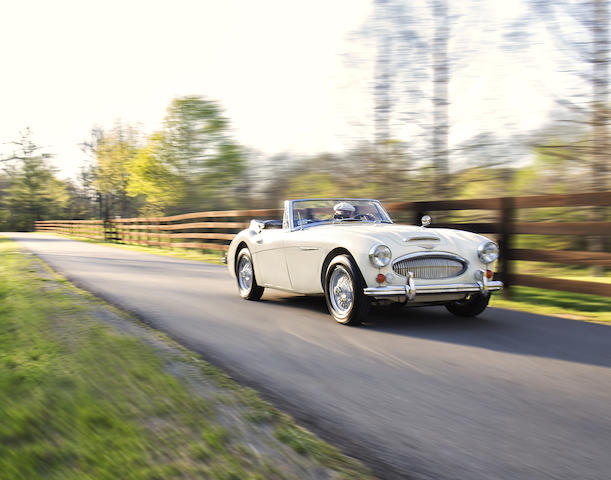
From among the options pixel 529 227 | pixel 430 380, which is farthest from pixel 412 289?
pixel 529 227

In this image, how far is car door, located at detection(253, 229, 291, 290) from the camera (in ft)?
22.2

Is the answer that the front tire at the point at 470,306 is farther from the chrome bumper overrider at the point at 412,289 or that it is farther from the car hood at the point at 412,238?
the car hood at the point at 412,238

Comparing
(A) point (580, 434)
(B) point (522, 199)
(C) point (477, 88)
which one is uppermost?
(C) point (477, 88)

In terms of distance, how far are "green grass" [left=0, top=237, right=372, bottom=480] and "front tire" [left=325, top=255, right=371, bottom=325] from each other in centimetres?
171

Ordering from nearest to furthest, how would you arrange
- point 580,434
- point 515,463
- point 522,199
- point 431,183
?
1. point 515,463
2. point 580,434
3. point 522,199
4. point 431,183

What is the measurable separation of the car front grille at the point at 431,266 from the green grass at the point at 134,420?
2.16m

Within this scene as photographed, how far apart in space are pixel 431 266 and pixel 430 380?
1993 mm

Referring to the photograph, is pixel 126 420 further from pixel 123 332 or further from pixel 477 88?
pixel 477 88

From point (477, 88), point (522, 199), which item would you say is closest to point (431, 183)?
point (477, 88)

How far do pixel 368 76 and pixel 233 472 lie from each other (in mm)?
12292

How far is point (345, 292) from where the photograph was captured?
5.67 metres

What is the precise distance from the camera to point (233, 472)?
2268mm

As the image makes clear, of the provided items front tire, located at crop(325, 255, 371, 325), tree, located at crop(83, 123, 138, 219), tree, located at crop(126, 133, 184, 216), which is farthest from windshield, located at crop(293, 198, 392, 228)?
tree, located at crop(83, 123, 138, 219)

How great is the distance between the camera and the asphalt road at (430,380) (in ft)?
8.18
